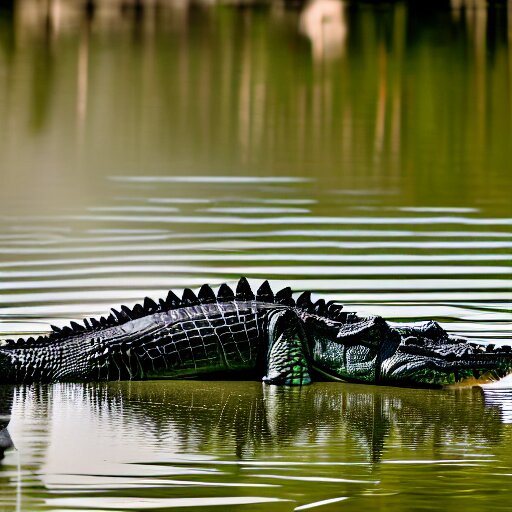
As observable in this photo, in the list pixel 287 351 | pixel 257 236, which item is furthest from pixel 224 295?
pixel 257 236

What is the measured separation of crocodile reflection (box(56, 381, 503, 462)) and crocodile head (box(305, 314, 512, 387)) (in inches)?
4.1

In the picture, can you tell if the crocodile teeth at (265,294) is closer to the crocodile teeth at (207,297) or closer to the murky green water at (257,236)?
the crocodile teeth at (207,297)

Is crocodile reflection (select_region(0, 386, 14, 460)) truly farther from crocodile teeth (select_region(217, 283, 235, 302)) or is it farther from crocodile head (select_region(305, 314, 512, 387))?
crocodile head (select_region(305, 314, 512, 387))

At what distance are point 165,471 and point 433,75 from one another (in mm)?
24947

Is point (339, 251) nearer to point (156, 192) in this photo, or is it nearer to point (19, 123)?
point (156, 192)

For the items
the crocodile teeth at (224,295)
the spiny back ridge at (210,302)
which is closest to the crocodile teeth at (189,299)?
the spiny back ridge at (210,302)

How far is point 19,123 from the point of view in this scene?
83.4 feet

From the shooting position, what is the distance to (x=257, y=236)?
1423 cm

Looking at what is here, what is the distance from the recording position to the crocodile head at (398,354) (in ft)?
31.8

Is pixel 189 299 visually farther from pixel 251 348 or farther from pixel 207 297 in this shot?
pixel 251 348

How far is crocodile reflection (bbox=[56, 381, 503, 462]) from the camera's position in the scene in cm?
814

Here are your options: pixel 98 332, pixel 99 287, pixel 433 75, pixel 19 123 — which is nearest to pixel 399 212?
pixel 99 287

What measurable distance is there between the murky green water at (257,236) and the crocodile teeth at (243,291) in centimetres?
63

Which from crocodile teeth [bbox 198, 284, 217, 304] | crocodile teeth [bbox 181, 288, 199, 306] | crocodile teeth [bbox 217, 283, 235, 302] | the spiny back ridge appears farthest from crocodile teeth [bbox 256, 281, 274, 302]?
crocodile teeth [bbox 181, 288, 199, 306]
